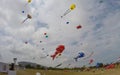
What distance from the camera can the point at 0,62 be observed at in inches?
2263

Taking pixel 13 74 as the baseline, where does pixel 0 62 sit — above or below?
above

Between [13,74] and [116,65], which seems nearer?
[13,74]

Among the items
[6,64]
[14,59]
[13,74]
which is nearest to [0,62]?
[6,64]

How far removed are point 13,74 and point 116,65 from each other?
101618mm

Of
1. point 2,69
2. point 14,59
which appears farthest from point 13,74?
point 2,69

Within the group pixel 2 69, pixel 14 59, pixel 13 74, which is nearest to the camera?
pixel 13 74

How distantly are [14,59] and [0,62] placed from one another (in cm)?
2019

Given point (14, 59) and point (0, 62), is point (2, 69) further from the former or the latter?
point (14, 59)

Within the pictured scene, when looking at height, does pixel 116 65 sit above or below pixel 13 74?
above

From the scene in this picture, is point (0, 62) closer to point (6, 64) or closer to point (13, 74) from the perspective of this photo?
point (6, 64)

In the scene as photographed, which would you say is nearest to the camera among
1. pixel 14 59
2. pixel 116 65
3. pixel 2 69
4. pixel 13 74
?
pixel 13 74

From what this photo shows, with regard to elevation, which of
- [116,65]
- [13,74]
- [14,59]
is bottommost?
[13,74]

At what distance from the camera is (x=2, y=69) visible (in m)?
56.4

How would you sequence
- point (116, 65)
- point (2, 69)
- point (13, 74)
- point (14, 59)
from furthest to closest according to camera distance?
1. point (116, 65)
2. point (2, 69)
3. point (14, 59)
4. point (13, 74)
